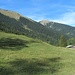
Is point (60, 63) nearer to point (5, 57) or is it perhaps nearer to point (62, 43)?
point (5, 57)

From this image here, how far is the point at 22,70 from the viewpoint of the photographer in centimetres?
2458

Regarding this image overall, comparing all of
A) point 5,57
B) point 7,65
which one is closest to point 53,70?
point 7,65

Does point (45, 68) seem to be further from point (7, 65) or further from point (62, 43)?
point (62, 43)

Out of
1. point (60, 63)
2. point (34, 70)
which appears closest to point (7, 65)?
point (34, 70)

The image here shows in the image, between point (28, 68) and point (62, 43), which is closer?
point (28, 68)

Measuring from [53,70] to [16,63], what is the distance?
460 cm

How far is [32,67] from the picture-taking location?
1044 inches

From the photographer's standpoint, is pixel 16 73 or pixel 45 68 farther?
pixel 45 68

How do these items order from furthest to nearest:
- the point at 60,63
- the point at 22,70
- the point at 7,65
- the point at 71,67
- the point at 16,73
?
the point at 60,63 → the point at 71,67 → the point at 7,65 → the point at 22,70 → the point at 16,73

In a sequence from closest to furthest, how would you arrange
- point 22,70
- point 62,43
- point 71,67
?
point 22,70, point 71,67, point 62,43

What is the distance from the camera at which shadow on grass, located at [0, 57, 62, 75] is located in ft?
78.3

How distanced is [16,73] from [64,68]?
678 centimetres

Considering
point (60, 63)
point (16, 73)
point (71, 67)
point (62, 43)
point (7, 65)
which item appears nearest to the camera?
point (16, 73)

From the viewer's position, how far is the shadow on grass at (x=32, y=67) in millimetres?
23866
